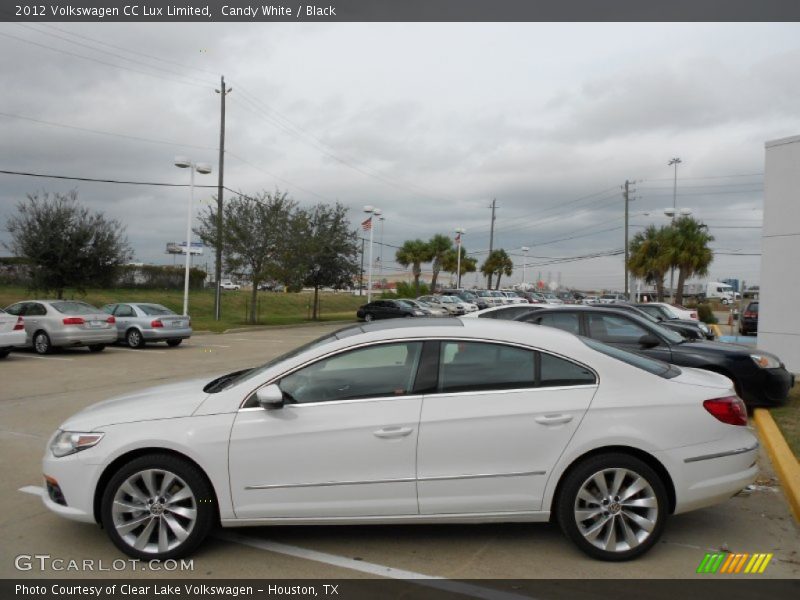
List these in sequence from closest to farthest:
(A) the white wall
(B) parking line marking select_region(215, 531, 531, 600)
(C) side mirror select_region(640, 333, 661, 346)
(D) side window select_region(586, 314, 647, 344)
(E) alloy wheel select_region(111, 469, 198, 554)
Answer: (B) parking line marking select_region(215, 531, 531, 600), (E) alloy wheel select_region(111, 469, 198, 554), (C) side mirror select_region(640, 333, 661, 346), (D) side window select_region(586, 314, 647, 344), (A) the white wall

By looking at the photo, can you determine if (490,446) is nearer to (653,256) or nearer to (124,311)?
(124,311)

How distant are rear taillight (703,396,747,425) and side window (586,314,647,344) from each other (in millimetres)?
4857

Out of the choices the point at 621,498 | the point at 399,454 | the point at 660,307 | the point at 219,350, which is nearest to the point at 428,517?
the point at 399,454

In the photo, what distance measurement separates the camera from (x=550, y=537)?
15.2 feet

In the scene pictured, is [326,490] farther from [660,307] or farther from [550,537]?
[660,307]

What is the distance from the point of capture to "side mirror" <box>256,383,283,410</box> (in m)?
4.12

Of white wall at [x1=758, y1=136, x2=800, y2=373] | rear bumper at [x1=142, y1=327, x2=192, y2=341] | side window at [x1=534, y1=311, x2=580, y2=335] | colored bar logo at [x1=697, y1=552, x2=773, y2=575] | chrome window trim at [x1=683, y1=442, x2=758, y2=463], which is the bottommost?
colored bar logo at [x1=697, y1=552, x2=773, y2=575]

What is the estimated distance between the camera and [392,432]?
414cm

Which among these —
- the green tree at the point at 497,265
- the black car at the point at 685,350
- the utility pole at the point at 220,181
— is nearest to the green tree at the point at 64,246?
the utility pole at the point at 220,181

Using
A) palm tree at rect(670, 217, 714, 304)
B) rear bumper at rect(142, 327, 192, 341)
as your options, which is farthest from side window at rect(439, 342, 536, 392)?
palm tree at rect(670, 217, 714, 304)

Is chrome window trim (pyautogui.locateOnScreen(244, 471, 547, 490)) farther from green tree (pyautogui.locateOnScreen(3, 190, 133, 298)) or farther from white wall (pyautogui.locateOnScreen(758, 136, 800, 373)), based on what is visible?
green tree (pyautogui.locateOnScreen(3, 190, 133, 298))
